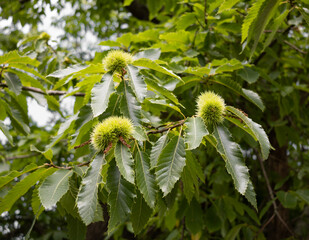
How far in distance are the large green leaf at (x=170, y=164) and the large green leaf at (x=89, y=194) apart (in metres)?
0.19

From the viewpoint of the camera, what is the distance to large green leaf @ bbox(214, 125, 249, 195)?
946mm

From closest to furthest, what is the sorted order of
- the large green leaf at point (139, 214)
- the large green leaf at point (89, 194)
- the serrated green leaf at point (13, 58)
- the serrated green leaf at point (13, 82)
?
the large green leaf at point (89, 194), the large green leaf at point (139, 214), the serrated green leaf at point (13, 58), the serrated green leaf at point (13, 82)

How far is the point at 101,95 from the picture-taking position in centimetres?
110

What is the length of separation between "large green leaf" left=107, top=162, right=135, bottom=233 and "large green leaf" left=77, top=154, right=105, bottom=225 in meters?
0.05

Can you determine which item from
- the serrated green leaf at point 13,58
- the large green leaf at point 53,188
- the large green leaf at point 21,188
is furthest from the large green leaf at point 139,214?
the serrated green leaf at point 13,58

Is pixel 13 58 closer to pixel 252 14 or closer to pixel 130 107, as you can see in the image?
pixel 130 107

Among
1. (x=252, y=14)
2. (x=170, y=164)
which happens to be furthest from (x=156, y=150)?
(x=252, y=14)

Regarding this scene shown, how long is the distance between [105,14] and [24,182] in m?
2.70

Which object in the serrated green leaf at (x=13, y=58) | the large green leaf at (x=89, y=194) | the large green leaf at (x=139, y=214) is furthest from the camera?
the serrated green leaf at (x=13, y=58)

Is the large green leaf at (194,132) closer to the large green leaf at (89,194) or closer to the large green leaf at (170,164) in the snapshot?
the large green leaf at (170,164)

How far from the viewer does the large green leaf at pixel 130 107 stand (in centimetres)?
112

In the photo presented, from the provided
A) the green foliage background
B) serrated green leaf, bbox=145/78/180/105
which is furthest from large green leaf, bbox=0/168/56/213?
serrated green leaf, bbox=145/78/180/105

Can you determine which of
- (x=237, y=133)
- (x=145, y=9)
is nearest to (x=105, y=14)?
(x=145, y=9)

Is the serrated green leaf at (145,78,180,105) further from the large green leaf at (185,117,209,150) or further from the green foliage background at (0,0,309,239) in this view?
the large green leaf at (185,117,209,150)
